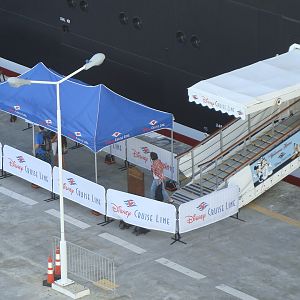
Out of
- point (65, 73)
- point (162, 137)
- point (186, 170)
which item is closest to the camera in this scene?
point (186, 170)

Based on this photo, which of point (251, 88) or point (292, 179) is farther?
point (292, 179)

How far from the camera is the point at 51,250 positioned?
95.7ft

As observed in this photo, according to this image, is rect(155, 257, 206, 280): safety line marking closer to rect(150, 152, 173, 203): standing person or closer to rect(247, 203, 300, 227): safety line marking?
rect(150, 152, 173, 203): standing person

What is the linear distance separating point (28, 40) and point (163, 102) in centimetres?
672

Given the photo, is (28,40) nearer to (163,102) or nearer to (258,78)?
(163,102)

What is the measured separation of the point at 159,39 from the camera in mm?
35562

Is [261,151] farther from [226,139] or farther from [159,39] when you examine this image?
[159,39]

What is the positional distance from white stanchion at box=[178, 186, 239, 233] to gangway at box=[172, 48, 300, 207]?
0.60 meters

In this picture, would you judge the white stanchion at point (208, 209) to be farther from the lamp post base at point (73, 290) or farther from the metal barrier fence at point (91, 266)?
the lamp post base at point (73, 290)

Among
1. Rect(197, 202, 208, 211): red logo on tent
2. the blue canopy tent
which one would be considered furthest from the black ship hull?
Rect(197, 202, 208, 211): red logo on tent

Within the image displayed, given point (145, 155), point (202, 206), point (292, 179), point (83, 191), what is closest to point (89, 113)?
point (83, 191)

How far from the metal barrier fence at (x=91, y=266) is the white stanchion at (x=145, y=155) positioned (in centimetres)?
440

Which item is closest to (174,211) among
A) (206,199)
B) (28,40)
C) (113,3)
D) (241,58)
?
(206,199)

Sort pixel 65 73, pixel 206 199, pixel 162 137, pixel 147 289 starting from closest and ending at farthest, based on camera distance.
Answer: pixel 147 289 < pixel 206 199 < pixel 162 137 < pixel 65 73
